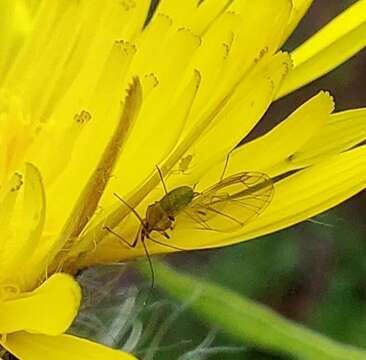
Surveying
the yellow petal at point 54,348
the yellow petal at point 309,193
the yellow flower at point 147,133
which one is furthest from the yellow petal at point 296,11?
the yellow petal at point 54,348

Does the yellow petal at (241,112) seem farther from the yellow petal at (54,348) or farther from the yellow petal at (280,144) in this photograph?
the yellow petal at (54,348)

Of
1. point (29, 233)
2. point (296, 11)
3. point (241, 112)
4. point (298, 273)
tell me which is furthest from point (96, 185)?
point (298, 273)

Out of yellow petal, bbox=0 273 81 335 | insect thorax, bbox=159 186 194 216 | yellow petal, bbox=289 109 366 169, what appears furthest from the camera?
yellow petal, bbox=289 109 366 169

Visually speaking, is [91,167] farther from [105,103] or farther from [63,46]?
[63,46]

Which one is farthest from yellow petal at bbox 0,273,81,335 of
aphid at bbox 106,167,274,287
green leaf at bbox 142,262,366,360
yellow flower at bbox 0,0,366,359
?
green leaf at bbox 142,262,366,360

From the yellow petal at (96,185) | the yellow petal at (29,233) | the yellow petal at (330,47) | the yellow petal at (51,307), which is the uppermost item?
the yellow petal at (330,47)

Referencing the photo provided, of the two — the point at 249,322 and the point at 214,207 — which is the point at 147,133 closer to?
the point at 214,207

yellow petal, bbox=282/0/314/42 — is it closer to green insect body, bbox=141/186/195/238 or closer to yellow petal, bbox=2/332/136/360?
green insect body, bbox=141/186/195/238

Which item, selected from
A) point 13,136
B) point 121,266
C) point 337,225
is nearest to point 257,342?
point 121,266
